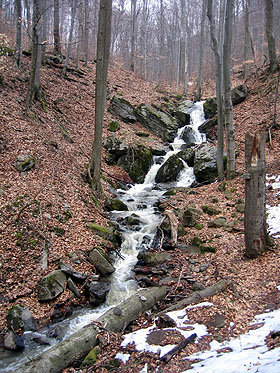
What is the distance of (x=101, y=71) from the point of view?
362 inches

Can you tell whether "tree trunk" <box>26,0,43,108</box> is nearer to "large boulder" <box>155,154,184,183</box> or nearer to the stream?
the stream

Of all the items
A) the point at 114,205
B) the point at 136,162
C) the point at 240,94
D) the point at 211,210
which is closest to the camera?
the point at 211,210

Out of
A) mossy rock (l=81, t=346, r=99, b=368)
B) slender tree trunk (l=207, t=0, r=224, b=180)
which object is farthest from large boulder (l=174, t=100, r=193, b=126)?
mossy rock (l=81, t=346, r=99, b=368)

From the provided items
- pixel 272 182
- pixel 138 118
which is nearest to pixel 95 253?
pixel 272 182

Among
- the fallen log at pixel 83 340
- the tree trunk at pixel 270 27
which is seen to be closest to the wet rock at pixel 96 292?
the fallen log at pixel 83 340

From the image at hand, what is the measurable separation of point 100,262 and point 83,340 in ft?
8.72

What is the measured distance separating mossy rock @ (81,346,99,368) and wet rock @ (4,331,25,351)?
137cm

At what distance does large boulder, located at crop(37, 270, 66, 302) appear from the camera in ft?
17.8

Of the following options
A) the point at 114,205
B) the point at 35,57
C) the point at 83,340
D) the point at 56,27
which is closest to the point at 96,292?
the point at 83,340

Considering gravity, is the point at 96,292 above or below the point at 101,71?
below

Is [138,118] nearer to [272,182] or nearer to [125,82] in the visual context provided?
[125,82]

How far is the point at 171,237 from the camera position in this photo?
8469mm

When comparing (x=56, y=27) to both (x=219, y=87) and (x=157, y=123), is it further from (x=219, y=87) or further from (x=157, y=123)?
(x=219, y=87)

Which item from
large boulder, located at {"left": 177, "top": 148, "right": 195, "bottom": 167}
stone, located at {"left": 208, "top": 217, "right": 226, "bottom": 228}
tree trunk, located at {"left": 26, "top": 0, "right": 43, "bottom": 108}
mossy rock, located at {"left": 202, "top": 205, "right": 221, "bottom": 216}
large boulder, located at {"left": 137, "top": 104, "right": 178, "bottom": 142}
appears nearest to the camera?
stone, located at {"left": 208, "top": 217, "right": 226, "bottom": 228}
